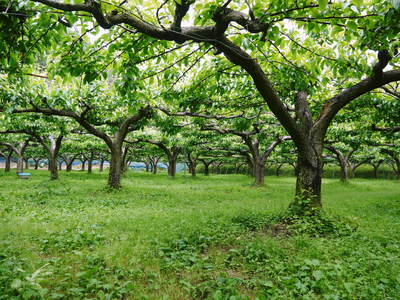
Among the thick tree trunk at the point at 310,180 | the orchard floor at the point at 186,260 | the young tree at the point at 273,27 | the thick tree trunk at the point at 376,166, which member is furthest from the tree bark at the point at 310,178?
the thick tree trunk at the point at 376,166

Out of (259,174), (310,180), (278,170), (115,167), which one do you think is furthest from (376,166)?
(310,180)

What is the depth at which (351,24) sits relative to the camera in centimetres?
337

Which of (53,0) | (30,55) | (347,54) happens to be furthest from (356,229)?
(30,55)

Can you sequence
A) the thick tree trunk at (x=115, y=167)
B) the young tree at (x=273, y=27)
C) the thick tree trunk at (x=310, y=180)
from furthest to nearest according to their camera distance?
1. the thick tree trunk at (x=115, y=167)
2. the thick tree trunk at (x=310, y=180)
3. the young tree at (x=273, y=27)

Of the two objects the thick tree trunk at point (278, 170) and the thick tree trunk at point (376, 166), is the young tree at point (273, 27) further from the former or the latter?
the thick tree trunk at point (278, 170)

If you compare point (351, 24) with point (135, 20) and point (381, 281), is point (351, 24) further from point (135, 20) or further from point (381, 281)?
point (381, 281)

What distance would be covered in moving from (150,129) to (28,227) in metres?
18.8

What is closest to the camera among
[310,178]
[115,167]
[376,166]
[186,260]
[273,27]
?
[273,27]

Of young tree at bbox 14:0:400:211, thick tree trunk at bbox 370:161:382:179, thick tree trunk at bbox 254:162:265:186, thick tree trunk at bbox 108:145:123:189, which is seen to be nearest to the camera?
young tree at bbox 14:0:400:211

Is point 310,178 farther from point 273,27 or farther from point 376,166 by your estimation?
point 376,166

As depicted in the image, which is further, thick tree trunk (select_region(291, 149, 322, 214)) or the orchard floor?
thick tree trunk (select_region(291, 149, 322, 214))

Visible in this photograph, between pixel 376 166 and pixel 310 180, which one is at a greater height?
pixel 376 166

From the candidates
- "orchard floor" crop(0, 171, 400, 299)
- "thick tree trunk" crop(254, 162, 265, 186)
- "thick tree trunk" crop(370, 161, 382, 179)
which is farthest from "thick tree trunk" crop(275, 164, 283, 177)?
"orchard floor" crop(0, 171, 400, 299)

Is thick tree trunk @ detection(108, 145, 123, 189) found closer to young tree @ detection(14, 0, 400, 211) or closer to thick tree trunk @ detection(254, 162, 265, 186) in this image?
young tree @ detection(14, 0, 400, 211)
